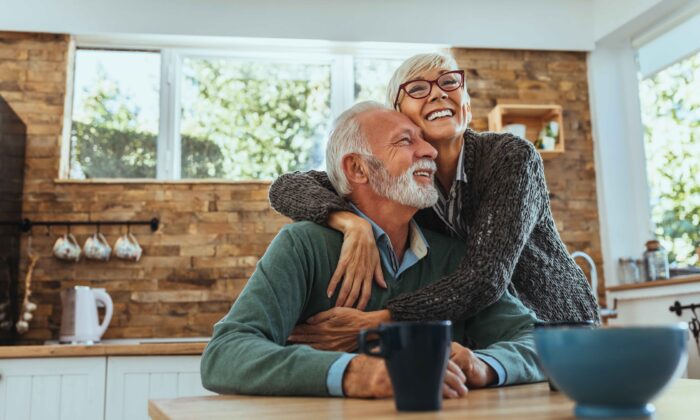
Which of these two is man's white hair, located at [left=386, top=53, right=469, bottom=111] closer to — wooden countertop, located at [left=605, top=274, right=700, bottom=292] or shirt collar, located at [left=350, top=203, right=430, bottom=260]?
shirt collar, located at [left=350, top=203, right=430, bottom=260]

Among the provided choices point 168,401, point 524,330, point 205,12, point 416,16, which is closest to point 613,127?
point 416,16

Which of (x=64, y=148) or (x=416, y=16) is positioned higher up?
(x=416, y=16)

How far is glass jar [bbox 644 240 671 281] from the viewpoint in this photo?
11.8 feet

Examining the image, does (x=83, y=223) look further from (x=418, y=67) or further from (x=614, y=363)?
(x=614, y=363)

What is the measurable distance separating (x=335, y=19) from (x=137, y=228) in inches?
64.4

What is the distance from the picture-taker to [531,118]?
3996 mm

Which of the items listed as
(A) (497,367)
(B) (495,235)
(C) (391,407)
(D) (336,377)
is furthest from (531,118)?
(C) (391,407)

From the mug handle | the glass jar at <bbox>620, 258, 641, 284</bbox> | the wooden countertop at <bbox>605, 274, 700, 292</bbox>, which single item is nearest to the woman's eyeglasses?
the mug handle

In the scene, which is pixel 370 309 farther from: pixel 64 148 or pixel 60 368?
pixel 64 148

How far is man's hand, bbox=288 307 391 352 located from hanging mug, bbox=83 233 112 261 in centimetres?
244

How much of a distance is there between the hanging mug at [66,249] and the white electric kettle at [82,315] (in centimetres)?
21

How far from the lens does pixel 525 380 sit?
3.56 feet

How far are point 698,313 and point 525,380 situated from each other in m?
2.38

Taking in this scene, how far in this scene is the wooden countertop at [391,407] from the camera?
0.69m
